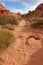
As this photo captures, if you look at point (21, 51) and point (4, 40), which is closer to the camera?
point (4, 40)

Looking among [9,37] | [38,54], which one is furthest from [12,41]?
[38,54]

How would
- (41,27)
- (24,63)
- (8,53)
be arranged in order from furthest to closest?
(41,27), (8,53), (24,63)

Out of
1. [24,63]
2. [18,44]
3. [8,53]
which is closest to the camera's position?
[24,63]

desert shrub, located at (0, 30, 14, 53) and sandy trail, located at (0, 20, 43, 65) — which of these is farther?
desert shrub, located at (0, 30, 14, 53)

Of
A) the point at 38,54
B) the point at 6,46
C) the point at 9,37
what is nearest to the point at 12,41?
the point at 9,37

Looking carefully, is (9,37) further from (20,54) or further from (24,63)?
(24,63)

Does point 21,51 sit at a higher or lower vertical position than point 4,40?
lower

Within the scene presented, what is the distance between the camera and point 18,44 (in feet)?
39.5

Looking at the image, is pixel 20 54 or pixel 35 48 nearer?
pixel 20 54

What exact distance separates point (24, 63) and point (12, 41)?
9.08ft

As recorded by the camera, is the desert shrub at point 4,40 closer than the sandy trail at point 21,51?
No

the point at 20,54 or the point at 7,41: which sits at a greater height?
the point at 7,41

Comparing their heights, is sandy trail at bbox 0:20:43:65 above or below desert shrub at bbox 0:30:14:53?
below

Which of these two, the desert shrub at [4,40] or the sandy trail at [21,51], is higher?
the desert shrub at [4,40]
